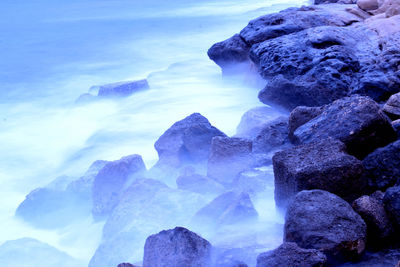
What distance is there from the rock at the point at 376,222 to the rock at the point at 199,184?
4.11 feet

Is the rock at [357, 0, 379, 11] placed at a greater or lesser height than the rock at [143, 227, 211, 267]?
greater

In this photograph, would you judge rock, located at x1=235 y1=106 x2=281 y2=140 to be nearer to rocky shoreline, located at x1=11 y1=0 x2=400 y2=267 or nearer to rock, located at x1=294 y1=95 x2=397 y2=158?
rocky shoreline, located at x1=11 y1=0 x2=400 y2=267

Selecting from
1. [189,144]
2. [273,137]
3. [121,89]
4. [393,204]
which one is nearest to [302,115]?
[273,137]

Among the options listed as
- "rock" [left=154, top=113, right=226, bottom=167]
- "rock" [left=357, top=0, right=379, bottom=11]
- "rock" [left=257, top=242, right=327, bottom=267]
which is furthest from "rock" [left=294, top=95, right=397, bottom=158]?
"rock" [left=357, top=0, right=379, bottom=11]

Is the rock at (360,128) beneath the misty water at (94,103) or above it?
above

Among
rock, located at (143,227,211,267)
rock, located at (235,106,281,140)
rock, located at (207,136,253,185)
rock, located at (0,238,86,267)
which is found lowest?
rock, located at (0,238,86,267)

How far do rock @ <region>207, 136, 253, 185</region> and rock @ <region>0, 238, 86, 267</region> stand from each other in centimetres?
116

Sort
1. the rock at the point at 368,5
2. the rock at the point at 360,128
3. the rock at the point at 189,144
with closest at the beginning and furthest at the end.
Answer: the rock at the point at 360,128 → the rock at the point at 189,144 → the rock at the point at 368,5

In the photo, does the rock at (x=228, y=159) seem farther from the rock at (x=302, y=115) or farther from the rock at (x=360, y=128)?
the rock at (x=360, y=128)

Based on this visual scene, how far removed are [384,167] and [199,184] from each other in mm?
1298

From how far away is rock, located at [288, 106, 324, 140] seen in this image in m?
3.06

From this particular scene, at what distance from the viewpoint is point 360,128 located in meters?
2.49

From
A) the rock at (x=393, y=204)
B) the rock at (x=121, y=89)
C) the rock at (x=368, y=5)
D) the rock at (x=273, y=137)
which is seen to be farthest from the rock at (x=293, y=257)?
the rock at (x=368, y=5)

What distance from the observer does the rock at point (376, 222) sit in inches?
75.4
